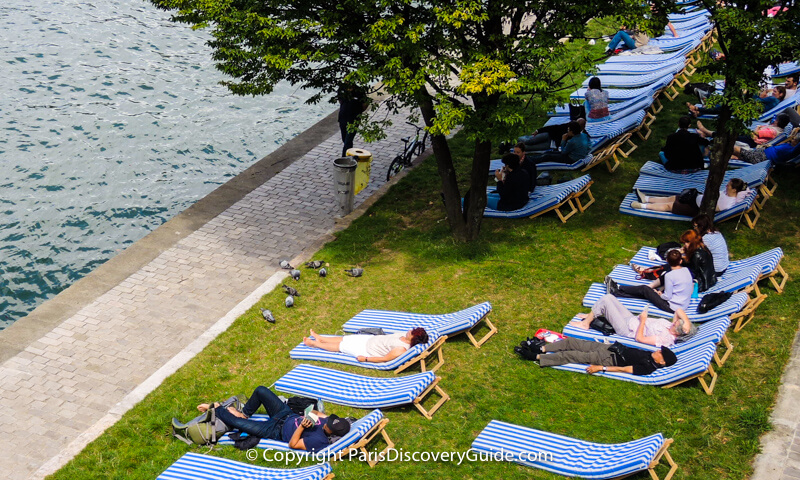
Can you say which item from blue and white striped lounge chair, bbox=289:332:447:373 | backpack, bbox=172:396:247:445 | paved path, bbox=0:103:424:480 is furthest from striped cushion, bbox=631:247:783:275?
Result: backpack, bbox=172:396:247:445

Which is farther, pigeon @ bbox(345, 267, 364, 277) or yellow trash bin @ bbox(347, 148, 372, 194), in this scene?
yellow trash bin @ bbox(347, 148, 372, 194)

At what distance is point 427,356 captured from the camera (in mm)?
9570

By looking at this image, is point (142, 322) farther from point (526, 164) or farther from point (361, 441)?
point (526, 164)

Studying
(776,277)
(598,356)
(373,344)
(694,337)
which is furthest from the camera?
(776,277)

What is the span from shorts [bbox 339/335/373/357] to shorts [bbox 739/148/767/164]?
8.70m

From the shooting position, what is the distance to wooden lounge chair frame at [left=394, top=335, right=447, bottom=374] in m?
9.44

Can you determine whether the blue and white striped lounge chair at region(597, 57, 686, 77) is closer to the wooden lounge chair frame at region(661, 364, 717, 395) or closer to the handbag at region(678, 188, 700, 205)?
the handbag at region(678, 188, 700, 205)

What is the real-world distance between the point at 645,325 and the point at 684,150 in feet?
18.6

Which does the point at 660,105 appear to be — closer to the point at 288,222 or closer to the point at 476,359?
the point at 288,222

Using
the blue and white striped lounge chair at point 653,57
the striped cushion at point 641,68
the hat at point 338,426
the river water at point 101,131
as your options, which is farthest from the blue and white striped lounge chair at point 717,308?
the blue and white striped lounge chair at point 653,57

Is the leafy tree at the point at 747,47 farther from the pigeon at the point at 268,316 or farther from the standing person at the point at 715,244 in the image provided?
the pigeon at the point at 268,316

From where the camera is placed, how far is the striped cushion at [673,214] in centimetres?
1239

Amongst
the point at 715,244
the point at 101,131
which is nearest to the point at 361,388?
the point at 715,244

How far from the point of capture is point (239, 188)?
15.2 metres
